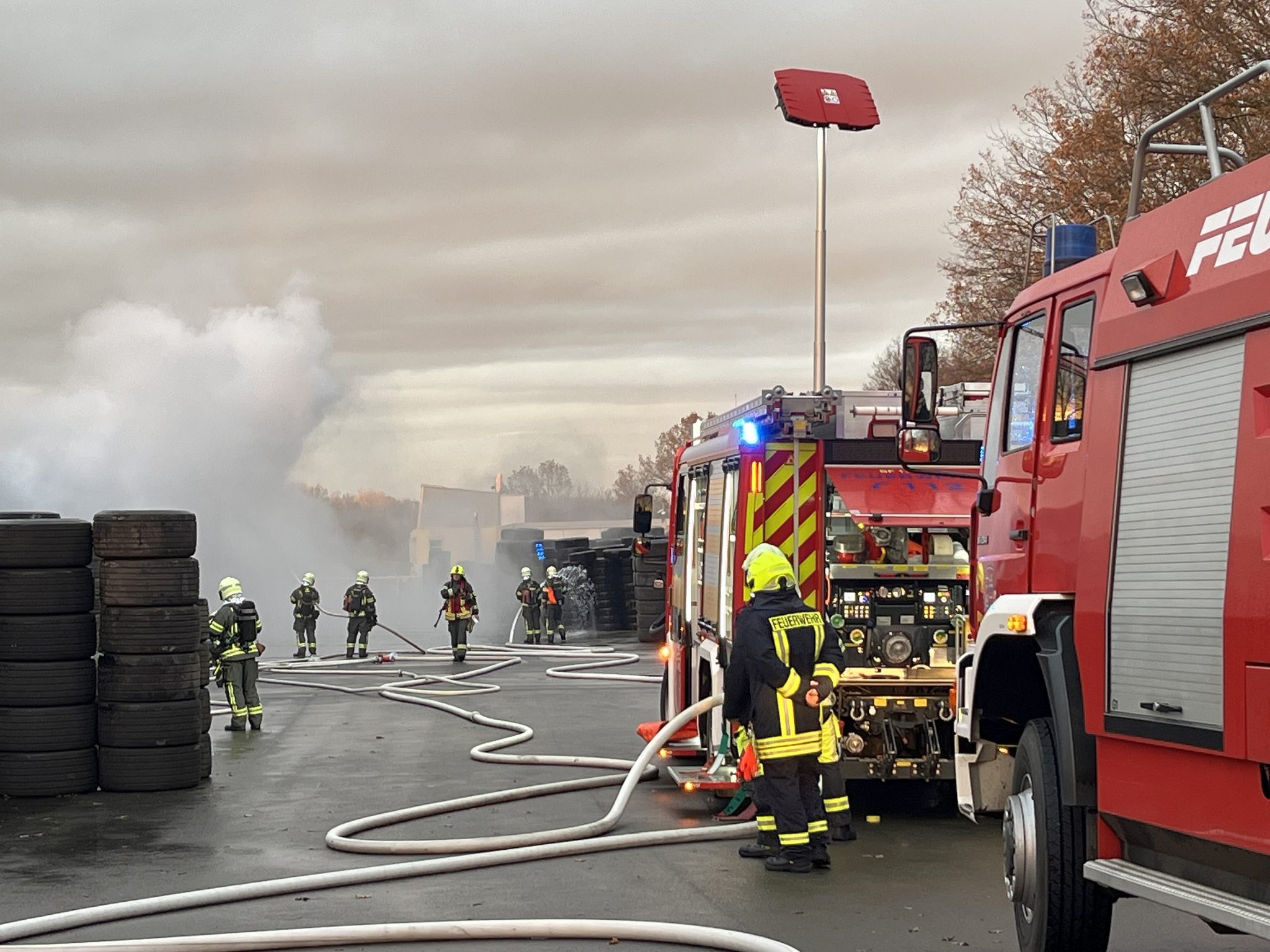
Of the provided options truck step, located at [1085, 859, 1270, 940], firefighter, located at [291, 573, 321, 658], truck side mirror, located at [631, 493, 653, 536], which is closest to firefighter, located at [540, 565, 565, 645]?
firefighter, located at [291, 573, 321, 658]

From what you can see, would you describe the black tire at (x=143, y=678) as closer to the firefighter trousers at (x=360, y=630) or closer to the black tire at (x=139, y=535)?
the black tire at (x=139, y=535)

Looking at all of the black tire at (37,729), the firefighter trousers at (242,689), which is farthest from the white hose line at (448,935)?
the firefighter trousers at (242,689)

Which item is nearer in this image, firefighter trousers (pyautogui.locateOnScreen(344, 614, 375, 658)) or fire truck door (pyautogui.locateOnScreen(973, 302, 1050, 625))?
fire truck door (pyautogui.locateOnScreen(973, 302, 1050, 625))

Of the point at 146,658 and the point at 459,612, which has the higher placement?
the point at 146,658

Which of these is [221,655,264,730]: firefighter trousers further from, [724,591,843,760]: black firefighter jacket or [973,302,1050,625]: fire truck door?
[973,302,1050,625]: fire truck door

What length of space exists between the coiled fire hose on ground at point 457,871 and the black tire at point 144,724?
239 centimetres

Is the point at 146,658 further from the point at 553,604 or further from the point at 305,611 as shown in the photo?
the point at 553,604

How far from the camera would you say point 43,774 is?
39.3 ft

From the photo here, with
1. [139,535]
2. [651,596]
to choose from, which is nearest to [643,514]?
[139,535]

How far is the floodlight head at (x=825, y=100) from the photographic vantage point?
21.6m

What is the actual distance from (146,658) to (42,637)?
761 mm

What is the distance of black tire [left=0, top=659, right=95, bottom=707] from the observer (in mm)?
11922

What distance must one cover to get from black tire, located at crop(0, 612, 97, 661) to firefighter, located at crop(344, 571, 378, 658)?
16.3 metres

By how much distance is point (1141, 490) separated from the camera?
5188mm
